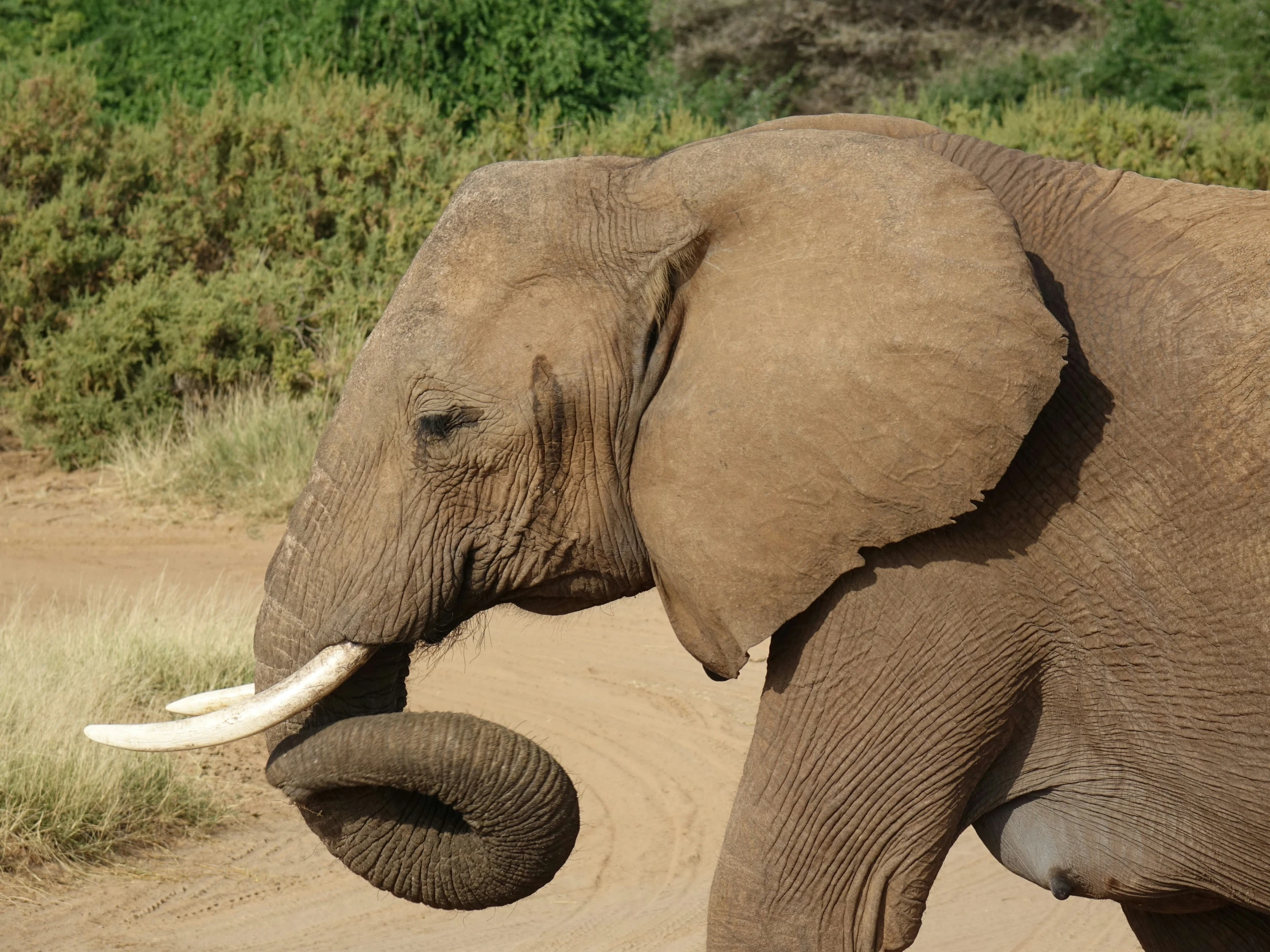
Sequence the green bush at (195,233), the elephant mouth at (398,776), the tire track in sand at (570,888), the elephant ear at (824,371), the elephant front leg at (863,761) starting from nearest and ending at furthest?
the elephant ear at (824,371)
the elephant front leg at (863,761)
the elephant mouth at (398,776)
the tire track in sand at (570,888)
the green bush at (195,233)

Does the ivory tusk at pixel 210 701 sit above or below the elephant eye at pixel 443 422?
below

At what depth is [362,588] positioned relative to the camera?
3105mm

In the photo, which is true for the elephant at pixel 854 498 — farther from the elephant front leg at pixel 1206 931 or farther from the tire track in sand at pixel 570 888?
the tire track in sand at pixel 570 888

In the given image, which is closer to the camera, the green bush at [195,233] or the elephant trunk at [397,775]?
the elephant trunk at [397,775]

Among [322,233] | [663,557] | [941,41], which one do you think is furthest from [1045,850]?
[941,41]

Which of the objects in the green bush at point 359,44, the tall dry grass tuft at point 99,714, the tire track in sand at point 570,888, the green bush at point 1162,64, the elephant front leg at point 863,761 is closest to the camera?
the elephant front leg at point 863,761

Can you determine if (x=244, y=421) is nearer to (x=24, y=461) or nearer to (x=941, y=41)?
(x=24, y=461)

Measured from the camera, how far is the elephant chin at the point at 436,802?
3119mm

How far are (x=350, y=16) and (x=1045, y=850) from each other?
14976 mm

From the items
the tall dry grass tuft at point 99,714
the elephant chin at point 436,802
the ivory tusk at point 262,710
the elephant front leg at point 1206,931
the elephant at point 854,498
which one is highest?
the elephant at point 854,498

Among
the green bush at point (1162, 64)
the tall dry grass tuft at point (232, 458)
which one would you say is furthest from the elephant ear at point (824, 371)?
the green bush at point (1162, 64)

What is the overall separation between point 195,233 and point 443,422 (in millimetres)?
10389

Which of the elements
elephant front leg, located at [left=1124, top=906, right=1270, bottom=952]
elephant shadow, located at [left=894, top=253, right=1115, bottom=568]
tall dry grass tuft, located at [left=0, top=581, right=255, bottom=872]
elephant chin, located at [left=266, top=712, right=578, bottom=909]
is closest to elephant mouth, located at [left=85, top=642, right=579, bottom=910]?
elephant chin, located at [left=266, top=712, right=578, bottom=909]

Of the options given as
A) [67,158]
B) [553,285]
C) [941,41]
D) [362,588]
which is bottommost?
[941,41]
